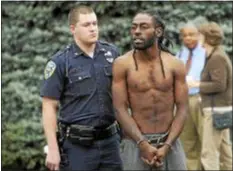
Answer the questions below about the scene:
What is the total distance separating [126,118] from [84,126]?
16.5 inches

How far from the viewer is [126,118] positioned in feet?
18.0

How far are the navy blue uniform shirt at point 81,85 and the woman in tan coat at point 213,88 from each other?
2514 millimetres

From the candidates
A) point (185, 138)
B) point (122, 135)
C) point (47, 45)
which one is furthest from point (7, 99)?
point (122, 135)

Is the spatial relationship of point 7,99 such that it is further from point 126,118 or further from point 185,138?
point 126,118

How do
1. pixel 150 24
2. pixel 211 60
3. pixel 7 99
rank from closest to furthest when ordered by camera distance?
pixel 150 24
pixel 211 60
pixel 7 99

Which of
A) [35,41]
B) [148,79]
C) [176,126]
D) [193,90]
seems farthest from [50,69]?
[35,41]

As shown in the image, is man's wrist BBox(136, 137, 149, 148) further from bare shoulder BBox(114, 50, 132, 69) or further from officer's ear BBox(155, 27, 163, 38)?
officer's ear BBox(155, 27, 163, 38)

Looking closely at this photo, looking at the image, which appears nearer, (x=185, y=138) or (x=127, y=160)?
(x=127, y=160)

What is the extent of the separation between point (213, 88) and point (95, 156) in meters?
2.67

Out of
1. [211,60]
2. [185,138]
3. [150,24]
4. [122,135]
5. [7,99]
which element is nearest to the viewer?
[150,24]

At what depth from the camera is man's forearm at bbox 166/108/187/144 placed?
5.49m

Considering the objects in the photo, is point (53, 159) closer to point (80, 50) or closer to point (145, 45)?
point (80, 50)

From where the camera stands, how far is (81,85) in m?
5.73

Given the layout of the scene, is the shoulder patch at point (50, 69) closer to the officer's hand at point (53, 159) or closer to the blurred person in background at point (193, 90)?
the officer's hand at point (53, 159)
